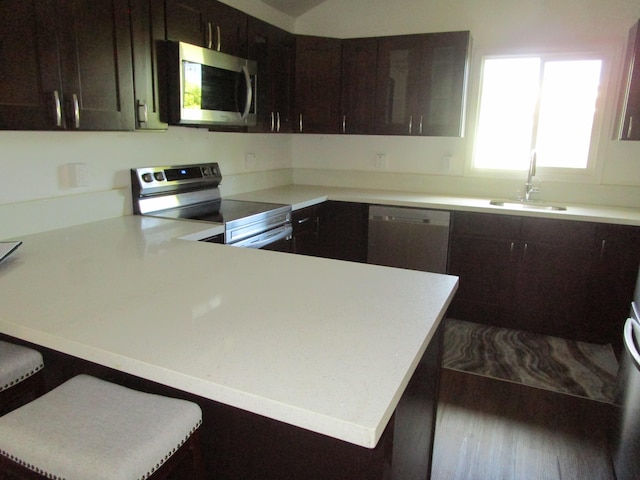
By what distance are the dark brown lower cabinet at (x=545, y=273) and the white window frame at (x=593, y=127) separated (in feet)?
2.14

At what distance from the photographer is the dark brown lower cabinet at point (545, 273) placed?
283 cm

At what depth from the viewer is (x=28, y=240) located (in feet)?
6.22

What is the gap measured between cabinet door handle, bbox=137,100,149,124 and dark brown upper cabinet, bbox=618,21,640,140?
2.75 metres

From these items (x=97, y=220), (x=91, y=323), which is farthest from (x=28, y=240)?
(x=91, y=323)

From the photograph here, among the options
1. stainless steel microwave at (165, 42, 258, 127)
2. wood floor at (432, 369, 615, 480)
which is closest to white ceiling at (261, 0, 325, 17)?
stainless steel microwave at (165, 42, 258, 127)

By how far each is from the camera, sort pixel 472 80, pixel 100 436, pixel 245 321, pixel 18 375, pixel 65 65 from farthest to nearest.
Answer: pixel 472 80 → pixel 65 65 → pixel 18 375 → pixel 245 321 → pixel 100 436

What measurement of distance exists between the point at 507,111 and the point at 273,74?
1782mm

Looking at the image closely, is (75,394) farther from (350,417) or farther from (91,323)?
(350,417)

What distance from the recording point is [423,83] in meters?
3.31

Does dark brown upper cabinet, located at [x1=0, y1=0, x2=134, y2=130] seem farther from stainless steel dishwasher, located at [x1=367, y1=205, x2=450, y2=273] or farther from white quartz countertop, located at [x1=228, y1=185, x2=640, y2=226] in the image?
stainless steel dishwasher, located at [x1=367, y1=205, x2=450, y2=273]

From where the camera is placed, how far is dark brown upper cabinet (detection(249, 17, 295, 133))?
3.05 metres

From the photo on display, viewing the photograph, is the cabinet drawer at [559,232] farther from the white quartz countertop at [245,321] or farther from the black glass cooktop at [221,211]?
the white quartz countertop at [245,321]

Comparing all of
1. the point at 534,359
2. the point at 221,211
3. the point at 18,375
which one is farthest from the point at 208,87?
the point at 534,359

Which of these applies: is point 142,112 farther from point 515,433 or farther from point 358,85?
point 515,433
